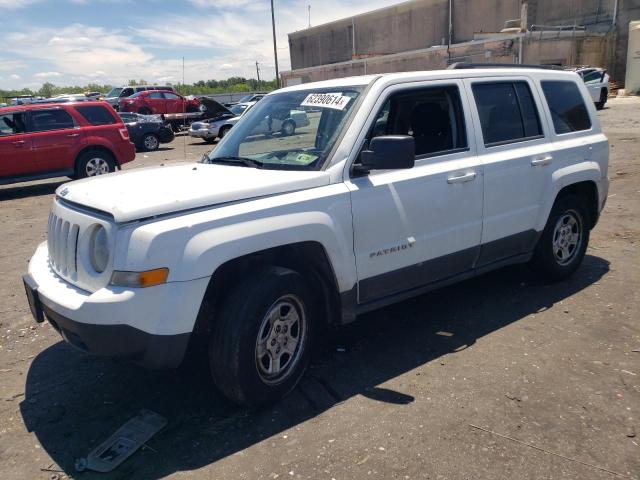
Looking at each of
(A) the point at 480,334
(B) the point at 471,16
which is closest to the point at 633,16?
(B) the point at 471,16

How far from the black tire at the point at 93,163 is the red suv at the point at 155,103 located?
15287 mm

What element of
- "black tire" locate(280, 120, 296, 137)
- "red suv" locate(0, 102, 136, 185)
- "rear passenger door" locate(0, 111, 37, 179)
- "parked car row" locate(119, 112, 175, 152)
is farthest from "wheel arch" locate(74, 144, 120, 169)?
"black tire" locate(280, 120, 296, 137)

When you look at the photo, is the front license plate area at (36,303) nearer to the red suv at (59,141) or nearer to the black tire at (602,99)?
the red suv at (59,141)

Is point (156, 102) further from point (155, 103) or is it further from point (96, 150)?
point (96, 150)

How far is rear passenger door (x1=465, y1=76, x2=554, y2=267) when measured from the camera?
440 cm

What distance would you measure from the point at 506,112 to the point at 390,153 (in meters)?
1.72

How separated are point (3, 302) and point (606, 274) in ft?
19.4

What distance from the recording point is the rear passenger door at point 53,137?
12.0 m

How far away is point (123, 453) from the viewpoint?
3045 millimetres

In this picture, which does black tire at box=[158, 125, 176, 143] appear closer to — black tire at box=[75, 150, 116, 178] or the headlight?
black tire at box=[75, 150, 116, 178]

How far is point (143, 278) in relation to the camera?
2848 millimetres

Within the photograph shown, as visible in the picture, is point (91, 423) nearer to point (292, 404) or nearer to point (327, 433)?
point (292, 404)

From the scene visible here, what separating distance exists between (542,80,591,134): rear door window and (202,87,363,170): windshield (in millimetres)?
2109

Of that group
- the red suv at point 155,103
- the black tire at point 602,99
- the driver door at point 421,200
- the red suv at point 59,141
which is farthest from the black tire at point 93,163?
the black tire at point 602,99
